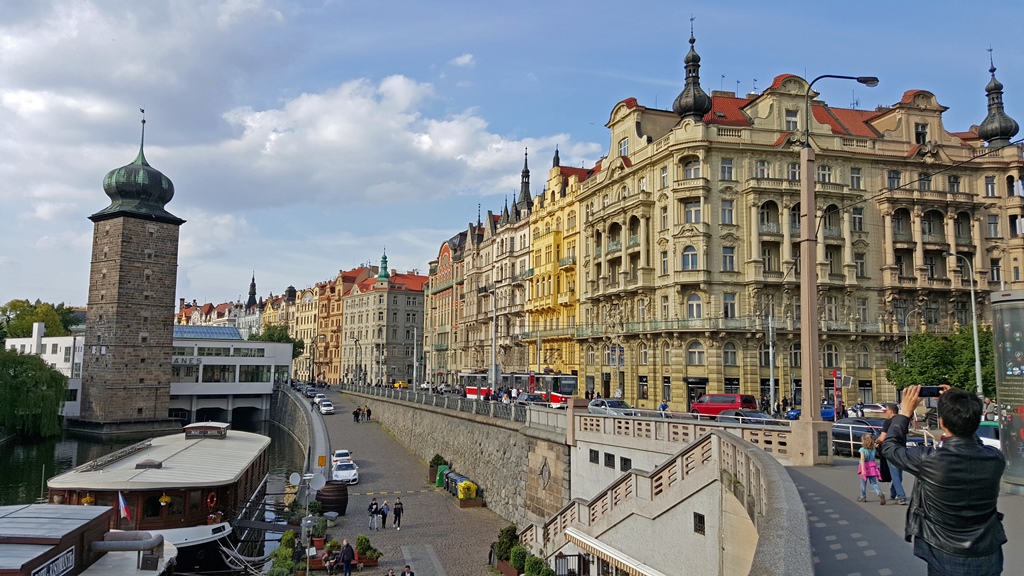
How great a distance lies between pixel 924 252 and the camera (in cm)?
5075

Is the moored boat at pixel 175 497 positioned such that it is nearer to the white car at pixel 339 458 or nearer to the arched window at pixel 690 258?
the white car at pixel 339 458

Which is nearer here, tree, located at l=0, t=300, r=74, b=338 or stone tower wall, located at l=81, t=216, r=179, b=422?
stone tower wall, located at l=81, t=216, r=179, b=422

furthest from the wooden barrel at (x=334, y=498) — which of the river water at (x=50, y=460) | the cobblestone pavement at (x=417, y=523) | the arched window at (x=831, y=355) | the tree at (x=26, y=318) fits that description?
the tree at (x=26, y=318)

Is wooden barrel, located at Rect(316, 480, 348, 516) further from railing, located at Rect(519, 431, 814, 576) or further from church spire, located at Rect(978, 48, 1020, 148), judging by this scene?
church spire, located at Rect(978, 48, 1020, 148)

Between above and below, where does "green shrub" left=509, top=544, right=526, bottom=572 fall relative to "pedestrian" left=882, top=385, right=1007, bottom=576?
below

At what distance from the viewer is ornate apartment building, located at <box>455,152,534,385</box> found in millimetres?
72125

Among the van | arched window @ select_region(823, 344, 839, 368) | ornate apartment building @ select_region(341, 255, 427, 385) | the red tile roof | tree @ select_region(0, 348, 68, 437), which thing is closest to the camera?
the van

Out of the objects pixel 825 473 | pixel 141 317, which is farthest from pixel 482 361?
pixel 825 473

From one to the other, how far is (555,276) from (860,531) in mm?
55830

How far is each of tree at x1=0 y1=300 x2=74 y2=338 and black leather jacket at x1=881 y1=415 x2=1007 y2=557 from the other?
361ft

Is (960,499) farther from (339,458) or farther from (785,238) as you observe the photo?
(785,238)

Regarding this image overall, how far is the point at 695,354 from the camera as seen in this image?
47094 millimetres

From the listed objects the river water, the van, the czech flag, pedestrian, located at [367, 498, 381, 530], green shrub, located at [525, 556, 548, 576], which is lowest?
the river water

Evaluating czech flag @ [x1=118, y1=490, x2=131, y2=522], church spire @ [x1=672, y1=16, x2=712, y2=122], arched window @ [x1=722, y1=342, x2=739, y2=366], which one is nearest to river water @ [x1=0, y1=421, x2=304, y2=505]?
czech flag @ [x1=118, y1=490, x2=131, y2=522]
